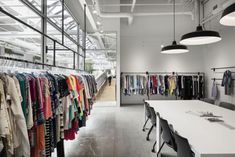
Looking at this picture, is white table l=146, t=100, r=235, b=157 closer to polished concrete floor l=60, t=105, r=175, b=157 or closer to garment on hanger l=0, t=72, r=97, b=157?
polished concrete floor l=60, t=105, r=175, b=157

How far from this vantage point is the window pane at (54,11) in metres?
3.88

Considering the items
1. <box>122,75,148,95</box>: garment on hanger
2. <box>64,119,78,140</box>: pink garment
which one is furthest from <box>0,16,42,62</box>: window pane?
<box>122,75,148,95</box>: garment on hanger

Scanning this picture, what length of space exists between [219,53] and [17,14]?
6942mm

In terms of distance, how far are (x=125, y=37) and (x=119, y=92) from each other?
2793mm

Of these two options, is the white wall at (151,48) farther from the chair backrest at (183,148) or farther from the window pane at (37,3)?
the chair backrest at (183,148)

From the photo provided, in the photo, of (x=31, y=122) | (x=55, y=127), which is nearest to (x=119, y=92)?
(x=55, y=127)

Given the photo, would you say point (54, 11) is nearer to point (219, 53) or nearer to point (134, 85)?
point (134, 85)

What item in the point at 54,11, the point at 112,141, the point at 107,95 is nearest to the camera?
the point at 112,141

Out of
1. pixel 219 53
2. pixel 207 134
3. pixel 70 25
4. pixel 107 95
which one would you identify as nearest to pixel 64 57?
pixel 70 25

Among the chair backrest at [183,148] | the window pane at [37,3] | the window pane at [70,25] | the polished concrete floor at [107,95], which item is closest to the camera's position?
the chair backrest at [183,148]

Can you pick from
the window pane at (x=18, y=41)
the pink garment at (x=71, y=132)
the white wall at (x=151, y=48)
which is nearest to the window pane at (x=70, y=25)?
the window pane at (x=18, y=41)

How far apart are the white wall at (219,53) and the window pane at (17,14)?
625cm

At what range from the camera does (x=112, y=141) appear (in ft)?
11.7

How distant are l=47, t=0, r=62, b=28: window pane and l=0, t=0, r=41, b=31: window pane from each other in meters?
0.47
